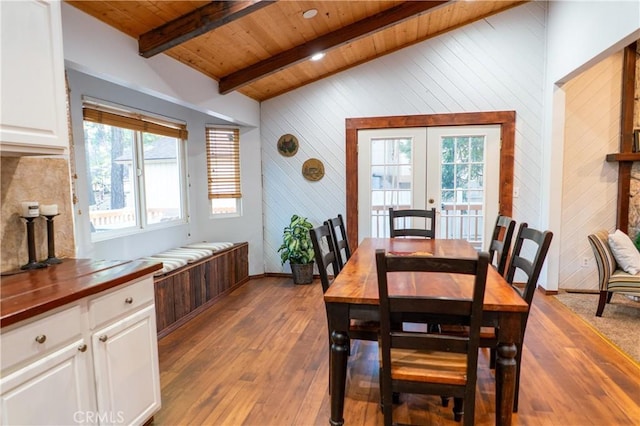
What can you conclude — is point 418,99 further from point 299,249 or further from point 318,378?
point 318,378

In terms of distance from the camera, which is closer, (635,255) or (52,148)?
(52,148)

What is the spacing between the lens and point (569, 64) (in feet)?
12.0

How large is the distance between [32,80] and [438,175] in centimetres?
404

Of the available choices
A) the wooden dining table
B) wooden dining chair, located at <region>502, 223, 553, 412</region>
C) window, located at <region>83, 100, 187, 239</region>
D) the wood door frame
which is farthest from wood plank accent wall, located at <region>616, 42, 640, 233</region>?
window, located at <region>83, 100, 187, 239</region>

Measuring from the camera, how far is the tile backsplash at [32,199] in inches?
72.8

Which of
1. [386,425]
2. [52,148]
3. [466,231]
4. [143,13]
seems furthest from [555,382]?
[143,13]

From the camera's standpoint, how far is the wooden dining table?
1632 millimetres

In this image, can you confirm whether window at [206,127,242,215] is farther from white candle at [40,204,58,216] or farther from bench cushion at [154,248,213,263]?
white candle at [40,204,58,216]

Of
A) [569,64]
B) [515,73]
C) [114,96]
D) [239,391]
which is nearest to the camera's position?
[239,391]

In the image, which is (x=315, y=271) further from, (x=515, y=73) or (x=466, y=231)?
(x=515, y=73)

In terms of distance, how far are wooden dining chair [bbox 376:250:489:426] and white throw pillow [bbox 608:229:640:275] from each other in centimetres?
273

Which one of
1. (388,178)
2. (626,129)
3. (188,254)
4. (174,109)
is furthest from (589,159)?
(174,109)

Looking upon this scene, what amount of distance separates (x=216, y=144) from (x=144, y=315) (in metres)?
3.24

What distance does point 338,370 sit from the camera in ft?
6.09
